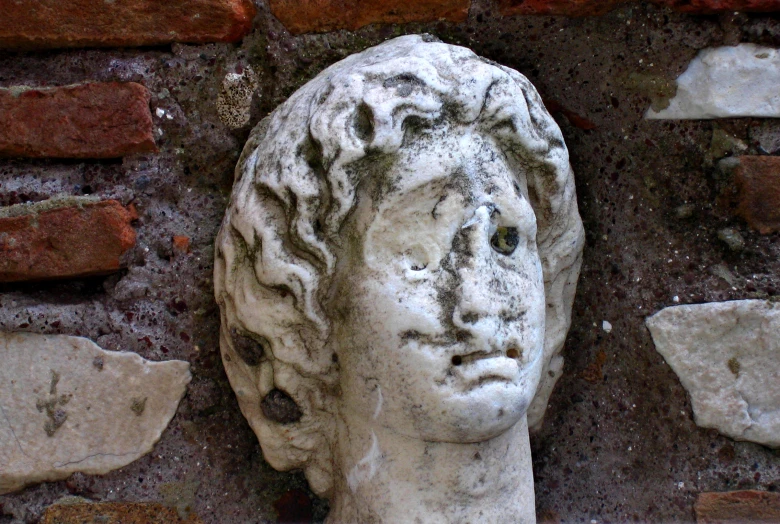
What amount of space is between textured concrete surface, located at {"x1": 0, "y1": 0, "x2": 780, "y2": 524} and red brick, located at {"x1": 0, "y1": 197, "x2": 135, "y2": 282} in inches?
1.4

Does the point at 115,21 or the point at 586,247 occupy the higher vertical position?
the point at 115,21

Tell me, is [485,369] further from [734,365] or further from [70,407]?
[70,407]

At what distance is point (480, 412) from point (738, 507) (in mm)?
519

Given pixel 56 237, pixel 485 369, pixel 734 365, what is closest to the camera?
pixel 485 369

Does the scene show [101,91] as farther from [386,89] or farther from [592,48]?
[592,48]

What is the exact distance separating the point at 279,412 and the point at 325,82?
0.44 m

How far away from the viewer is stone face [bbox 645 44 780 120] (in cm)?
107

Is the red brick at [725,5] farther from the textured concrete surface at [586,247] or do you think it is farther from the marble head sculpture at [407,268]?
the marble head sculpture at [407,268]

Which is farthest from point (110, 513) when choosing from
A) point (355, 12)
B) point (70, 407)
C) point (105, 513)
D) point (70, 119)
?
point (355, 12)

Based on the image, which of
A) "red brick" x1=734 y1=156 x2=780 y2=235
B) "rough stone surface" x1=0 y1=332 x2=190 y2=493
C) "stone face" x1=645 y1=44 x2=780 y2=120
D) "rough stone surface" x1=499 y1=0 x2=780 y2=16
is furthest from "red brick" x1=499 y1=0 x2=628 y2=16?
"rough stone surface" x1=0 y1=332 x2=190 y2=493

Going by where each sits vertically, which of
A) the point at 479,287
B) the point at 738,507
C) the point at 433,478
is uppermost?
the point at 479,287

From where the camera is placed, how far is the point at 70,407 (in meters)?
1.05

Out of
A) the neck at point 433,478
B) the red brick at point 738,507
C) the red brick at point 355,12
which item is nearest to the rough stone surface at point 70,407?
the neck at point 433,478

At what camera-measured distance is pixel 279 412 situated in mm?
1038
